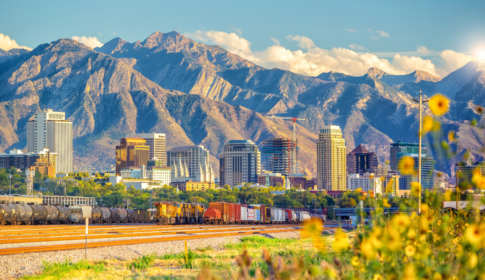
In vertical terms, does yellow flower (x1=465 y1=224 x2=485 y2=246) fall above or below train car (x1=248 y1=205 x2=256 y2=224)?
above

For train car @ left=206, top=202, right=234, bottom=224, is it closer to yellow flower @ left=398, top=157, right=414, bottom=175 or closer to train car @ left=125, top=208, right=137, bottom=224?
train car @ left=125, top=208, right=137, bottom=224

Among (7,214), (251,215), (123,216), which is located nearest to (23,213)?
(7,214)

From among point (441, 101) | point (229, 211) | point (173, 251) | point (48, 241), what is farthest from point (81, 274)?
point (229, 211)

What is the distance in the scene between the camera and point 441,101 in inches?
293

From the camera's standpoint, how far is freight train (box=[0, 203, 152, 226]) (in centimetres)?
6467

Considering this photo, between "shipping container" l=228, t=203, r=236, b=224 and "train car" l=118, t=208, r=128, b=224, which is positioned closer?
"train car" l=118, t=208, r=128, b=224

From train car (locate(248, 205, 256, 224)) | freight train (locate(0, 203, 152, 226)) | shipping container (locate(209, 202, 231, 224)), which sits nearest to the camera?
freight train (locate(0, 203, 152, 226))

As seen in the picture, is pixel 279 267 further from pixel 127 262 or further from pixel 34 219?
pixel 34 219

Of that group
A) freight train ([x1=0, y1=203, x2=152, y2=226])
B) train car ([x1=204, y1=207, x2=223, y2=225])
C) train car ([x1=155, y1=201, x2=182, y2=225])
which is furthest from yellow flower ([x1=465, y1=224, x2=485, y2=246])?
train car ([x1=204, y1=207, x2=223, y2=225])

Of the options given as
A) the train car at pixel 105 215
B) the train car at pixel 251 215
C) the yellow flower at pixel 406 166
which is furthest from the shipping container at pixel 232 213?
the yellow flower at pixel 406 166

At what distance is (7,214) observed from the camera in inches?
2482

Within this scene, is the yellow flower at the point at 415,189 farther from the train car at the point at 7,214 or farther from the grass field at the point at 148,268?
the train car at the point at 7,214

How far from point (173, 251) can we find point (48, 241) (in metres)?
8.94

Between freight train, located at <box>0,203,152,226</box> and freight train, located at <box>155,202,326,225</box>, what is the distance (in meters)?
5.86
